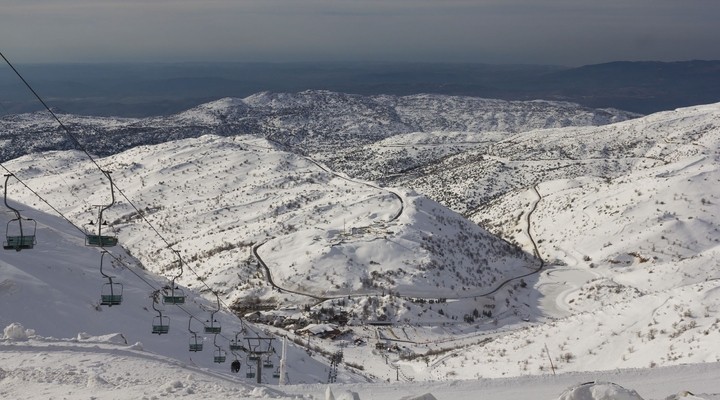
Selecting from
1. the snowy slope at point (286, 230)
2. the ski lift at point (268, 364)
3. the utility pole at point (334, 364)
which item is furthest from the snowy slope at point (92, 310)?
the snowy slope at point (286, 230)

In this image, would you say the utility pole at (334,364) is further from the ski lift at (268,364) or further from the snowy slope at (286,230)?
the snowy slope at (286,230)

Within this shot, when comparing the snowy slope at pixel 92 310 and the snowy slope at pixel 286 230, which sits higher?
the snowy slope at pixel 92 310

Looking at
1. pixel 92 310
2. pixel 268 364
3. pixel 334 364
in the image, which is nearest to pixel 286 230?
pixel 334 364

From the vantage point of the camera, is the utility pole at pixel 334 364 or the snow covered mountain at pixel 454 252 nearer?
the utility pole at pixel 334 364

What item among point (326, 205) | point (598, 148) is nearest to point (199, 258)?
point (326, 205)

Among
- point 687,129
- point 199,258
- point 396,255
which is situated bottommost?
point 199,258

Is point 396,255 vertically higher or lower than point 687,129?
lower

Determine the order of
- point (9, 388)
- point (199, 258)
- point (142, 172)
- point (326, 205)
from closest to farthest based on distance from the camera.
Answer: point (9, 388) → point (199, 258) → point (326, 205) → point (142, 172)

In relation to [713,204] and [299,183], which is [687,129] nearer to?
[713,204]

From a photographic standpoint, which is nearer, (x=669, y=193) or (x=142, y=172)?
(x=669, y=193)

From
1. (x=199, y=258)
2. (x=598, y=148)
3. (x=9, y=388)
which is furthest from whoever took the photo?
(x=598, y=148)
